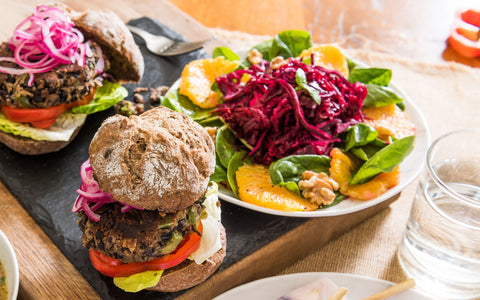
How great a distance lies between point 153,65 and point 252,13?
5.22 ft

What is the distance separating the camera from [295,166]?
3205mm

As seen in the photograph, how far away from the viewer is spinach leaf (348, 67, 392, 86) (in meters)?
3.81

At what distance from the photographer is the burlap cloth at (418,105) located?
316cm

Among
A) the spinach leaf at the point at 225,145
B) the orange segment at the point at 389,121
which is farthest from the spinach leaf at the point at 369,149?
the spinach leaf at the point at 225,145

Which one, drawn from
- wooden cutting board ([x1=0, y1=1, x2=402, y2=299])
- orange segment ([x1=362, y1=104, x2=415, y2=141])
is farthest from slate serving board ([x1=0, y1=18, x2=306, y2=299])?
orange segment ([x1=362, y1=104, x2=415, y2=141])

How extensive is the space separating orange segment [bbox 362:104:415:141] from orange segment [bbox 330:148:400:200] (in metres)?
0.33

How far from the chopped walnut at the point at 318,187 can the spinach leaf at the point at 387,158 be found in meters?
0.17

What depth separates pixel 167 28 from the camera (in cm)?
462

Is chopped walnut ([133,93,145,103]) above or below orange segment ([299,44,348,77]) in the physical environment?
below

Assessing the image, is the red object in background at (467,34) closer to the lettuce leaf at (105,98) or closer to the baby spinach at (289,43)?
the baby spinach at (289,43)

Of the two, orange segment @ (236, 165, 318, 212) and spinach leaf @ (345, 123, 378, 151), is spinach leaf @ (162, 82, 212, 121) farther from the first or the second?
spinach leaf @ (345, 123, 378, 151)

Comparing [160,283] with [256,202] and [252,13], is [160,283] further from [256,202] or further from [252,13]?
[252,13]

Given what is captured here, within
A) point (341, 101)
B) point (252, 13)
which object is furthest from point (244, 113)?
point (252, 13)

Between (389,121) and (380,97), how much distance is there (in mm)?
177
